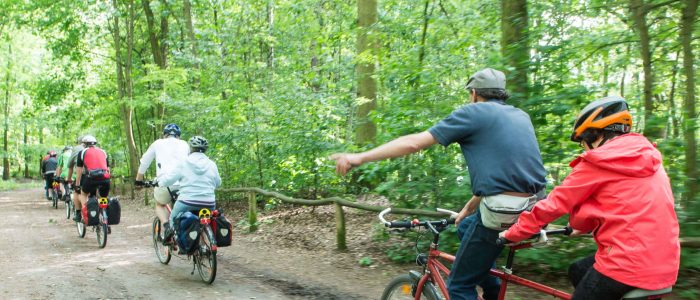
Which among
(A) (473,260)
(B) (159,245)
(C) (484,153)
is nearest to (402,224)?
(A) (473,260)

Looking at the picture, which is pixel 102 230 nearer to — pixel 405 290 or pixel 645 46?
pixel 405 290

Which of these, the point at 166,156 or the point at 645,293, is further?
the point at 166,156

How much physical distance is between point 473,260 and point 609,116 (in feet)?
3.95

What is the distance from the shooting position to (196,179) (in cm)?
702

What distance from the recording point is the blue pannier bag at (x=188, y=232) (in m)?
6.83

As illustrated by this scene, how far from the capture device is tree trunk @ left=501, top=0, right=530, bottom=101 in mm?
6297

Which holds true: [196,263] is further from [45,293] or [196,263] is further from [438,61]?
[438,61]

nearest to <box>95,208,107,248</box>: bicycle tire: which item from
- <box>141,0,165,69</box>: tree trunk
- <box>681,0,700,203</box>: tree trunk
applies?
<box>681,0,700,203</box>: tree trunk

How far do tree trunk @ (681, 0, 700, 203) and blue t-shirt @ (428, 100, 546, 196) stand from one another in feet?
9.64

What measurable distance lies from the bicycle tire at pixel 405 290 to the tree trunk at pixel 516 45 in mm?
3143

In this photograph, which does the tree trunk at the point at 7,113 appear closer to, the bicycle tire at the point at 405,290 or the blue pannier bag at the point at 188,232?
the blue pannier bag at the point at 188,232

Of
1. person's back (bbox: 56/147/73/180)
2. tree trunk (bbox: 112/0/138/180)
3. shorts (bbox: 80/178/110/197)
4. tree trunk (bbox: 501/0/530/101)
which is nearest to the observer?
tree trunk (bbox: 501/0/530/101)

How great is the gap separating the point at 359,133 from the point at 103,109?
1515cm

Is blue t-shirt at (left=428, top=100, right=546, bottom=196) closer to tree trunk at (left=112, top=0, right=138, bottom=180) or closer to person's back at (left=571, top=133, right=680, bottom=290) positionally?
person's back at (left=571, top=133, right=680, bottom=290)
